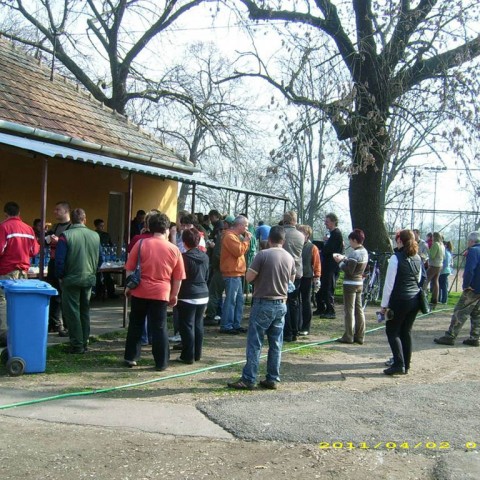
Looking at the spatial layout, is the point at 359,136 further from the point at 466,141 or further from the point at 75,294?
the point at 75,294

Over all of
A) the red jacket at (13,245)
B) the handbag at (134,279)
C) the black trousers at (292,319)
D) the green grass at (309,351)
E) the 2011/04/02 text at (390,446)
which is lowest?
the 2011/04/02 text at (390,446)

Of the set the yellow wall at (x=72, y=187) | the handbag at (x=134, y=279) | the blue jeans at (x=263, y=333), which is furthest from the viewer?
the yellow wall at (x=72, y=187)

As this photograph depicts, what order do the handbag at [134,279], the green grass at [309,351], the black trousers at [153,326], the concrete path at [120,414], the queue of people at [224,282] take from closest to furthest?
the concrete path at [120,414], the queue of people at [224,282], the handbag at [134,279], the black trousers at [153,326], the green grass at [309,351]

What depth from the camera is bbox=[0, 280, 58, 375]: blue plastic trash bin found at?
6.96 m

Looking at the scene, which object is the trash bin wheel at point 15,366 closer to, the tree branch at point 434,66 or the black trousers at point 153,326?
the black trousers at point 153,326

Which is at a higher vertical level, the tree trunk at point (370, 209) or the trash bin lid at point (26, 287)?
the tree trunk at point (370, 209)

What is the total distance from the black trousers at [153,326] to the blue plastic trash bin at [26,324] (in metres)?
0.96

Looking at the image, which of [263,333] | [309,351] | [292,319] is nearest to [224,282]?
[292,319]

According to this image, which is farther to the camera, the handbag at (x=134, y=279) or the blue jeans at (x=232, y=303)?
the blue jeans at (x=232, y=303)

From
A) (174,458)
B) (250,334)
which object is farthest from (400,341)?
(174,458)

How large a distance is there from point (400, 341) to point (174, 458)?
392cm

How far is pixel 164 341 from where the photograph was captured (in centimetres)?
744

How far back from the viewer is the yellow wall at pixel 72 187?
12.5 m

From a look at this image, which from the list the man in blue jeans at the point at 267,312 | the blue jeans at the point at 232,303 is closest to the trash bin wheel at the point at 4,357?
the man in blue jeans at the point at 267,312
